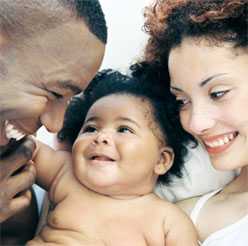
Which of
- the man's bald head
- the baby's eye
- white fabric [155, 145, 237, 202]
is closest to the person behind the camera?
the man's bald head

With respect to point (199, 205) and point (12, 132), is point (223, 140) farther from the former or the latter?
point (12, 132)

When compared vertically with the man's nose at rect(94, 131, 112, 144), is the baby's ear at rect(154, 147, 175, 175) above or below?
below

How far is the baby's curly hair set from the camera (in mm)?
1334

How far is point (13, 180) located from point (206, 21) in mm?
681

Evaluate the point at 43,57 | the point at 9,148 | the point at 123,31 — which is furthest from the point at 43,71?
the point at 123,31

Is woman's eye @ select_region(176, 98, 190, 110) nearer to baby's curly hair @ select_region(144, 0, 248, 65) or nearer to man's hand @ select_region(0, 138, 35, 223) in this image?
baby's curly hair @ select_region(144, 0, 248, 65)

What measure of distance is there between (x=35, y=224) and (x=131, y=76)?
59cm

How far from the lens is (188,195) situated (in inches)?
66.4

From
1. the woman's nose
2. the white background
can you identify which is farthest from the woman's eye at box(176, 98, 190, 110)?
the white background

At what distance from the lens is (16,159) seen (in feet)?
4.23

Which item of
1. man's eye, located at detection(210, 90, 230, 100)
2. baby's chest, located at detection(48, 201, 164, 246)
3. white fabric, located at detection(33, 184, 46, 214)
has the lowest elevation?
white fabric, located at detection(33, 184, 46, 214)

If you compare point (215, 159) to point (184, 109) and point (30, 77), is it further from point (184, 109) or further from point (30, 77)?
point (30, 77)

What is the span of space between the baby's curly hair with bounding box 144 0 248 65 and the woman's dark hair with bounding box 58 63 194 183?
168 mm

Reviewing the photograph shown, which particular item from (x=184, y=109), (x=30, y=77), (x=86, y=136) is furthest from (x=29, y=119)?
(x=184, y=109)
